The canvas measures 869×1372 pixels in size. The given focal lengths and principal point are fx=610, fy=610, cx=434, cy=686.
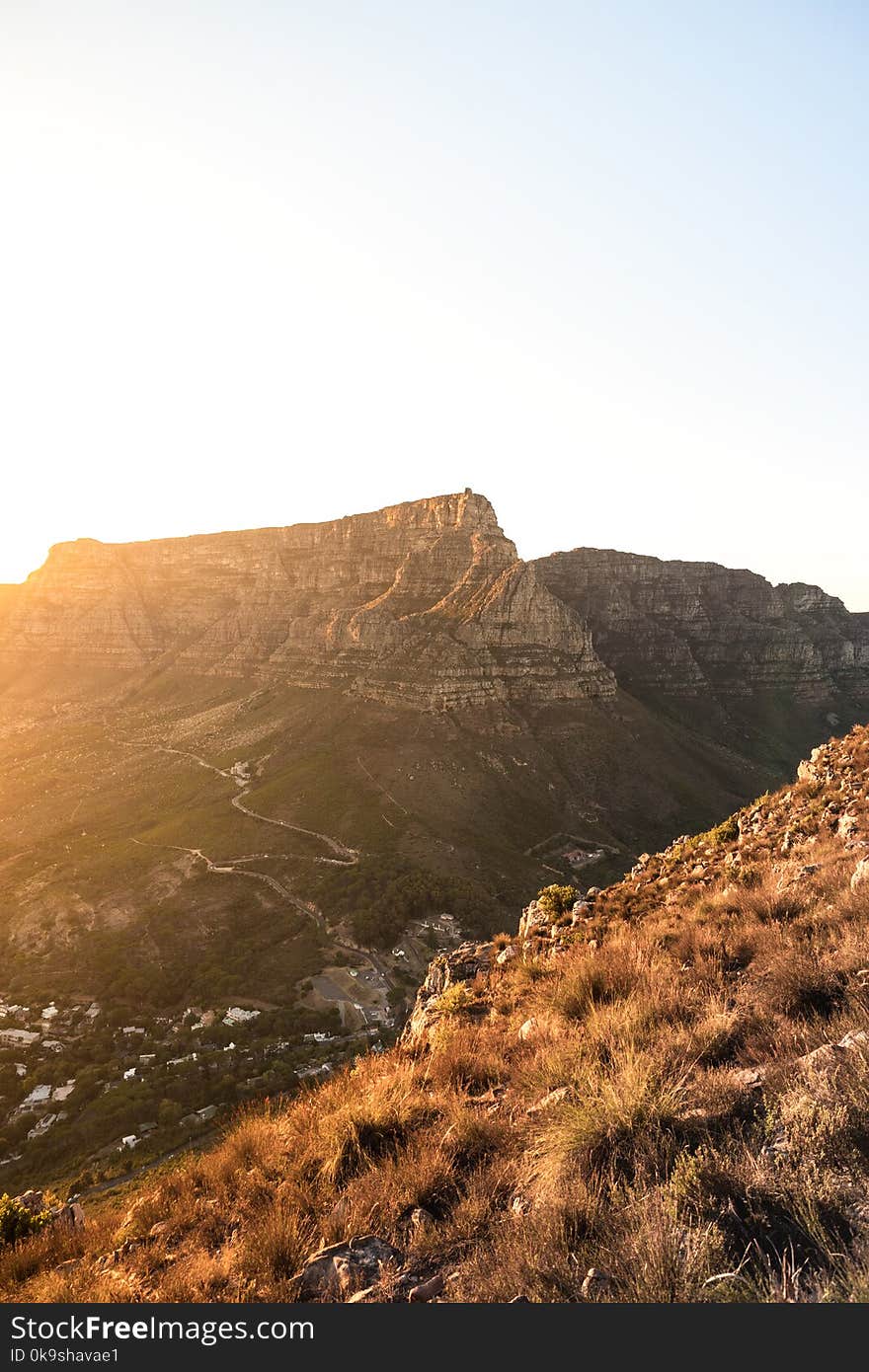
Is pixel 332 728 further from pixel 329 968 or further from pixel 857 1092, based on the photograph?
pixel 857 1092

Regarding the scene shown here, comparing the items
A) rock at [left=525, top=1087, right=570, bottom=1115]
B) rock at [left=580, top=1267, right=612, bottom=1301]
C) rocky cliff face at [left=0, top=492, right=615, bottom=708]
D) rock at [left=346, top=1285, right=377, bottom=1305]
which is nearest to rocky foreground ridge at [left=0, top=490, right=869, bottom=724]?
rocky cliff face at [left=0, top=492, right=615, bottom=708]

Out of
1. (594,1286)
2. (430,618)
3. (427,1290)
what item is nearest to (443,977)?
(427,1290)

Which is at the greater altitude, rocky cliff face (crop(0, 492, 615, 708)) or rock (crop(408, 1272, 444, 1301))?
rocky cliff face (crop(0, 492, 615, 708))

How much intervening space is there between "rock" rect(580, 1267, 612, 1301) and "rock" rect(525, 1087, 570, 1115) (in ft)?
7.05

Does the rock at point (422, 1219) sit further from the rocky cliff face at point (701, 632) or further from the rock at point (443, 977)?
the rocky cliff face at point (701, 632)

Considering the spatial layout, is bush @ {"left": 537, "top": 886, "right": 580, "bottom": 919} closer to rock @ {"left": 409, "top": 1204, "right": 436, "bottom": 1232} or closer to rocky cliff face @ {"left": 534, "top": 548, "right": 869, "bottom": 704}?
rock @ {"left": 409, "top": 1204, "right": 436, "bottom": 1232}

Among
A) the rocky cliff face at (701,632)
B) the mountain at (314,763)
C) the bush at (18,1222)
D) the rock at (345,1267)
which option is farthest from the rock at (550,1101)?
the rocky cliff face at (701,632)

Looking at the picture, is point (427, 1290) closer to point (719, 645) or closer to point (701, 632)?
point (719, 645)

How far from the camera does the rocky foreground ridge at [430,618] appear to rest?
89500 millimetres

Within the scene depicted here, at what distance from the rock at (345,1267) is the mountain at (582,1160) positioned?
19 mm

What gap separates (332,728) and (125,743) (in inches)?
1706

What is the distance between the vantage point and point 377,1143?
6391 millimetres

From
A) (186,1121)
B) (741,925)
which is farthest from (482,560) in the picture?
(741,925)

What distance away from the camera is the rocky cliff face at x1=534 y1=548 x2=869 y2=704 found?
117938mm
